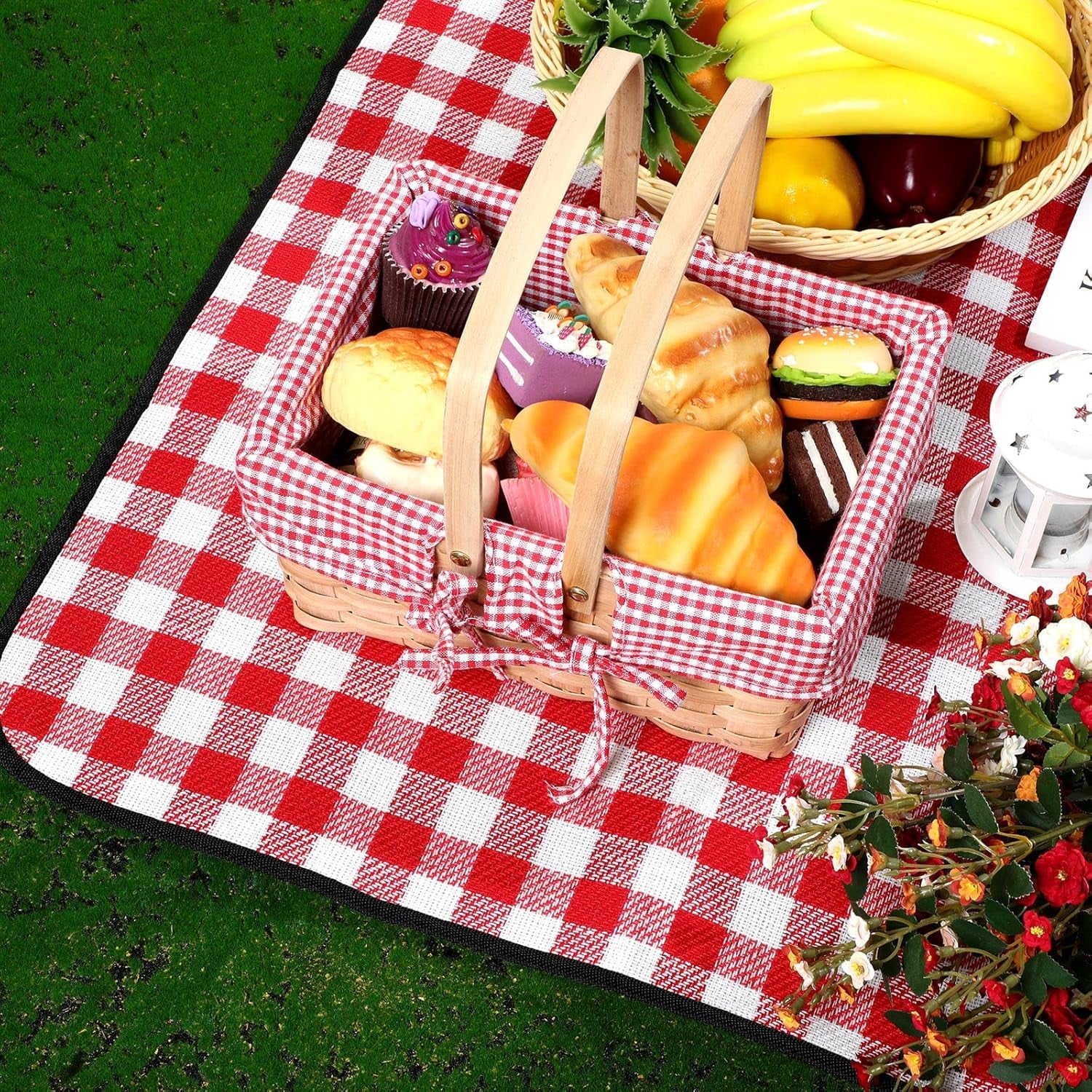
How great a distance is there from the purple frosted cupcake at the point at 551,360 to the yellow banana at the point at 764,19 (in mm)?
385

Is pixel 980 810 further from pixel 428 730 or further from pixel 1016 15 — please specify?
pixel 1016 15

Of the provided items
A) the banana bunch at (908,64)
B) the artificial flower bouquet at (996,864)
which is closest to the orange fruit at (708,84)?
the banana bunch at (908,64)

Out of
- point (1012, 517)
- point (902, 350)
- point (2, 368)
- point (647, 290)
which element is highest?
point (647, 290)

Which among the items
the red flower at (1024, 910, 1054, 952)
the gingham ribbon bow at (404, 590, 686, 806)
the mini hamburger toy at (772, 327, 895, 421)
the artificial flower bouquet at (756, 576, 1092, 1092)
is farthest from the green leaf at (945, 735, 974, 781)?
the mini hamburger toy at (772, 327, 895, 421)

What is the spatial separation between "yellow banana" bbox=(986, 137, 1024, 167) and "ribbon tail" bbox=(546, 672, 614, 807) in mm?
733

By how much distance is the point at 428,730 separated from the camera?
3.89ft

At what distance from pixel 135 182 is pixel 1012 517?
3.85 ft

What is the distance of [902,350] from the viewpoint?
1.14m

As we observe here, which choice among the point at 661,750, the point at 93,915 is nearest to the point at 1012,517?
the point at 661,750

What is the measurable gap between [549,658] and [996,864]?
0.39 m

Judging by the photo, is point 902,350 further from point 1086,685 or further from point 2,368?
point 2,368

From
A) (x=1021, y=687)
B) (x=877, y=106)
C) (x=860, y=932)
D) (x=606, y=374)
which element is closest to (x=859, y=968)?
(x=860, y=932)

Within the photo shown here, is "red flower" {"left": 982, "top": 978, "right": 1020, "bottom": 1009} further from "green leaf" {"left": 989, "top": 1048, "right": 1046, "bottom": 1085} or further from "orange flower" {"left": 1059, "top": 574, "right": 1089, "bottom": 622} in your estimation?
"orange flower" {"left": 1059, "top": 574, "right": 1089, "bottom": 622}

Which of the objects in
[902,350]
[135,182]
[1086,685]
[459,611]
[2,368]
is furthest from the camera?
[135,182]
